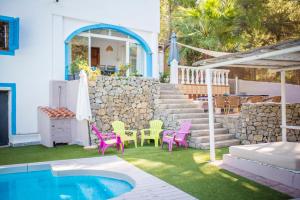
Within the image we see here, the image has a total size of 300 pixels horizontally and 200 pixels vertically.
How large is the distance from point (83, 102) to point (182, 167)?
469 cm

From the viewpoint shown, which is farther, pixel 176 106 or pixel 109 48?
pixel 109 48

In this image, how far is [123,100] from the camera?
12164mm

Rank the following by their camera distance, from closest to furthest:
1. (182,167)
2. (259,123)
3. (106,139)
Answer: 1. (182,167)
2. (106,139)
3. (259,123)

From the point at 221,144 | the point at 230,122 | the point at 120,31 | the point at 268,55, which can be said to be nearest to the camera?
the point at 268,55

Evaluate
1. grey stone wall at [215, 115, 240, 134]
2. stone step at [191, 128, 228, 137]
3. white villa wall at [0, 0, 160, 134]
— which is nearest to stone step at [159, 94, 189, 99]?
grey stone wall at [215, 115, 240, 134]

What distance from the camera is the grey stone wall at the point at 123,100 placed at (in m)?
11.5

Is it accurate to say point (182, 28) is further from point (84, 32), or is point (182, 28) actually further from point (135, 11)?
point (84, 32)

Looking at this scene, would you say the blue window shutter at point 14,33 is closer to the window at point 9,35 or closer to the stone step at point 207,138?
the window at point 9,35

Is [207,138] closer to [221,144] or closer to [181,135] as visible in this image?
[221,144]

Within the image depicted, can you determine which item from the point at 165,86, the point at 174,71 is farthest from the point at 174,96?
the point at 174,71

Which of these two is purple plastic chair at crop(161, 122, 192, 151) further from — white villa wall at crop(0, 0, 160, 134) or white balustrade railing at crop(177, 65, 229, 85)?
white villa wall at crop(0, 0, 160, 134)

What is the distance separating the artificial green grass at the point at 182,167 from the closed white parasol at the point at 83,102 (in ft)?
4.14

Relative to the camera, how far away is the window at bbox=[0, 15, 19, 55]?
1122cm

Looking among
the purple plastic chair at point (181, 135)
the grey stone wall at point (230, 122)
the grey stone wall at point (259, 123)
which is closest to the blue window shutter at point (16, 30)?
the purple plastic chair at point (181, 135)
